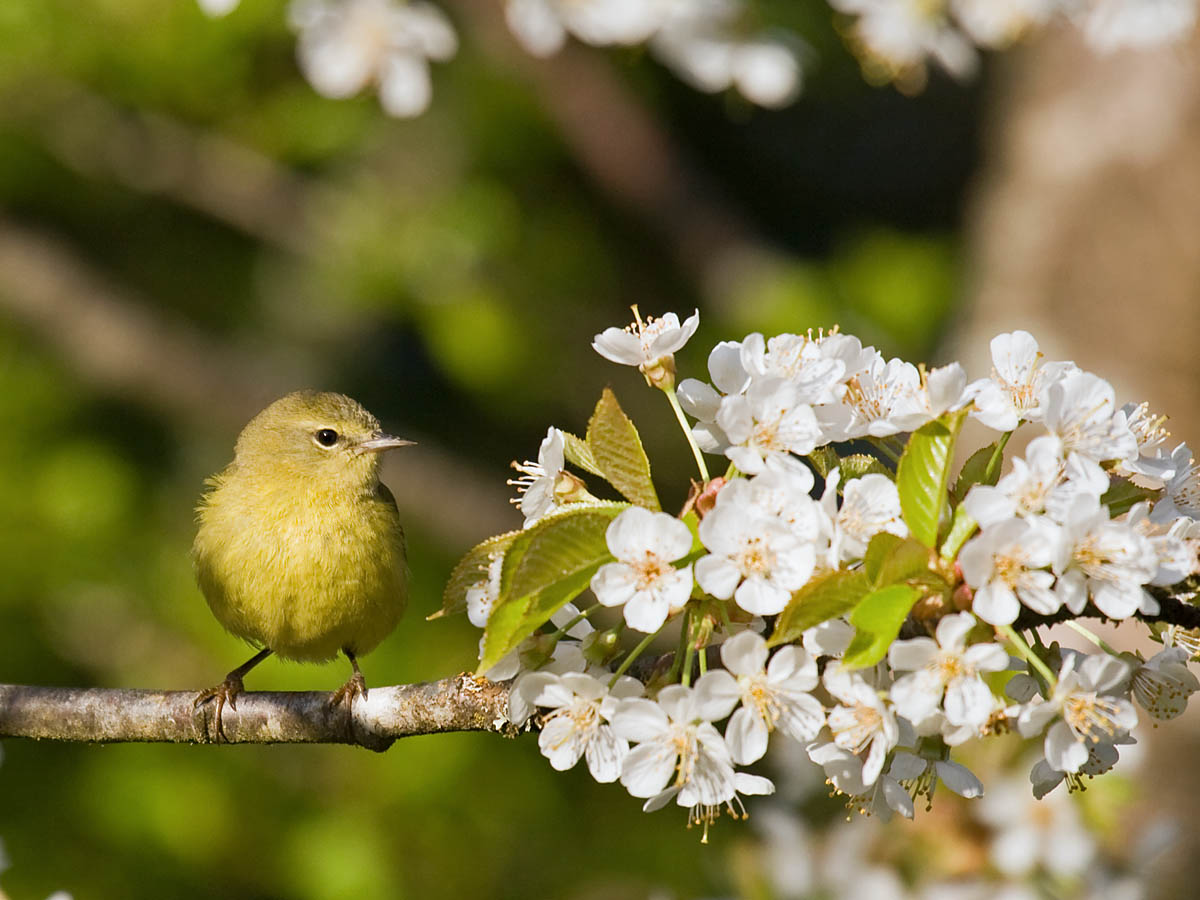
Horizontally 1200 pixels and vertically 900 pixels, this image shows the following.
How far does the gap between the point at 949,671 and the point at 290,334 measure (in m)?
6.50

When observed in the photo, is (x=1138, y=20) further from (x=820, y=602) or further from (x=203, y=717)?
(x=203, y=717)

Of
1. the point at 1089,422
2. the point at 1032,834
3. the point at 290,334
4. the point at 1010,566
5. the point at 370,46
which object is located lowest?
the point at 1032,834

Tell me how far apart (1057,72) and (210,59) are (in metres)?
3.84

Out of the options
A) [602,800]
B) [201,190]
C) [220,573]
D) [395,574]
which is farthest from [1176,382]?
[201,190]

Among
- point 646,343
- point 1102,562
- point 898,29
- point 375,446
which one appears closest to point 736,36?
point 898,29

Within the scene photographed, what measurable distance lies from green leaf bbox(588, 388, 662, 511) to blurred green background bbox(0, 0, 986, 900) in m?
3.47

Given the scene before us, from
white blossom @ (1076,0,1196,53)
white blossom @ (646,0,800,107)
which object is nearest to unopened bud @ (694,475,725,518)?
white blossom @ (646,0,800,107)

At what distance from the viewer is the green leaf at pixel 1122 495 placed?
2025 mm

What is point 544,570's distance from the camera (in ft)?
6.19

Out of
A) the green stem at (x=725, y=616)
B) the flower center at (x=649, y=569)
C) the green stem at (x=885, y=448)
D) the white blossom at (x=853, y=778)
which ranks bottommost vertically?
the white blossom at (x=853, y=778)

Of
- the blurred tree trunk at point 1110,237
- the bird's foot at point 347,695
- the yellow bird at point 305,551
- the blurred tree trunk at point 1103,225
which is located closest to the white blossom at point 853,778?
the bird's foot at point 347,695

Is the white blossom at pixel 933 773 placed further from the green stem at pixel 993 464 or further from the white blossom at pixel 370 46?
the white blossom at pixel 370 46

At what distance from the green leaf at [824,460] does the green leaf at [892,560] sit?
0.22m

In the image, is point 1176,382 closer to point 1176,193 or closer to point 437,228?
point 1176,193
